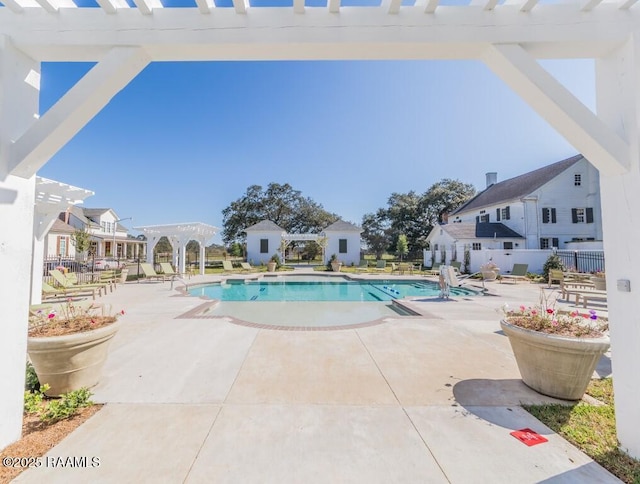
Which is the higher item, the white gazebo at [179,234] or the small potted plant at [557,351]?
the white gazebo at [179,234]

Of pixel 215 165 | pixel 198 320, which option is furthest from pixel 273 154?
pixel 198 320

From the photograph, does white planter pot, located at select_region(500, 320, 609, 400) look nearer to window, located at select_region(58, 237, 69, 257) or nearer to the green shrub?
the green shrub

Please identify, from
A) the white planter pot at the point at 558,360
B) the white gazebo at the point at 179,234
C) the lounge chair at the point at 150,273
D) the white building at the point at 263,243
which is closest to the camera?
the white planter pot at the point at 558,360

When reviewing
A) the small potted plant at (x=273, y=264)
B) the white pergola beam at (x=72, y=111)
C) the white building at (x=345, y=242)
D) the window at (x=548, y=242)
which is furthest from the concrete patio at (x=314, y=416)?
the white building at (x=345, y=242)

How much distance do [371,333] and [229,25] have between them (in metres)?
4.89

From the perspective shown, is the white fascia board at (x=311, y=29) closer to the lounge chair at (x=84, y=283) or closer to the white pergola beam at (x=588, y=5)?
the white pergola beam at (x=588, y=5)

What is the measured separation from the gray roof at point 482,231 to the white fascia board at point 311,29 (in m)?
21.0

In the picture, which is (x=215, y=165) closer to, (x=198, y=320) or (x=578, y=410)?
(x=198, y=320)

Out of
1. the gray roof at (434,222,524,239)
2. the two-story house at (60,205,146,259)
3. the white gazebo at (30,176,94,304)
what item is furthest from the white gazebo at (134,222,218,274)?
the gray roof at (434,222,524,239)

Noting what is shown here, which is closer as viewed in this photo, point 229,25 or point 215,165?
point 229,25

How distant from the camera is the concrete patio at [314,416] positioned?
1.95 m

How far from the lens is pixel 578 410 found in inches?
107

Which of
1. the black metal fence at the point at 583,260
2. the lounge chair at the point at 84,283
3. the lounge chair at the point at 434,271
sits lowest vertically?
the lounge chair at the point at 434,271

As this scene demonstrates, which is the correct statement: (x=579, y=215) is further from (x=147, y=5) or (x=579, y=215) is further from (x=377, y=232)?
(x=147, y=5)
